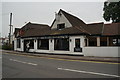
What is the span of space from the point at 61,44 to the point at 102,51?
7295mm

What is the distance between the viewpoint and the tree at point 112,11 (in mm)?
29750

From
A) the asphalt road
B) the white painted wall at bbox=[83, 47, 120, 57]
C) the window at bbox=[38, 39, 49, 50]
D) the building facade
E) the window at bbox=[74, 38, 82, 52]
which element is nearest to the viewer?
the asphalt road

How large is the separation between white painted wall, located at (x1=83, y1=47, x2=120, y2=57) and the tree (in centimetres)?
1699

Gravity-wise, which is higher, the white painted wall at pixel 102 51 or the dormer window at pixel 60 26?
the dormer window at pixel 60 26

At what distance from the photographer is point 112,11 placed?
3002 cm

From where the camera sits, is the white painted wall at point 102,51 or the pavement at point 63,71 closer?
the pavement at point 63,71

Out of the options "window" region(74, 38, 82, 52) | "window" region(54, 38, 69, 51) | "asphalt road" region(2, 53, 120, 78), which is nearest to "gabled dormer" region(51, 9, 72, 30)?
"window" region(54, 38, 69, 51)

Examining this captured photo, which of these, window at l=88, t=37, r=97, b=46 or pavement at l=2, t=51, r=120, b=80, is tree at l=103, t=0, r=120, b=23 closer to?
window at l=88, t=37, r=97, b=46

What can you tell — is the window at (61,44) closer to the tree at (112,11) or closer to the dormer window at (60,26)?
the dormer window at (60,26)

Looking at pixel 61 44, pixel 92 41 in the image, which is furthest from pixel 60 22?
pixel 92 41

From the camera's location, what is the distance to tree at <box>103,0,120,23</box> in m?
29.8

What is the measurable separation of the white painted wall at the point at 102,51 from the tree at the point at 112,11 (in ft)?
55.8

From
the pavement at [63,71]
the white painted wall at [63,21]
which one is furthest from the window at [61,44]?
the pavement at [63,71]

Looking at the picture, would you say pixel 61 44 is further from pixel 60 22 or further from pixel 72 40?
pixel 60 22
